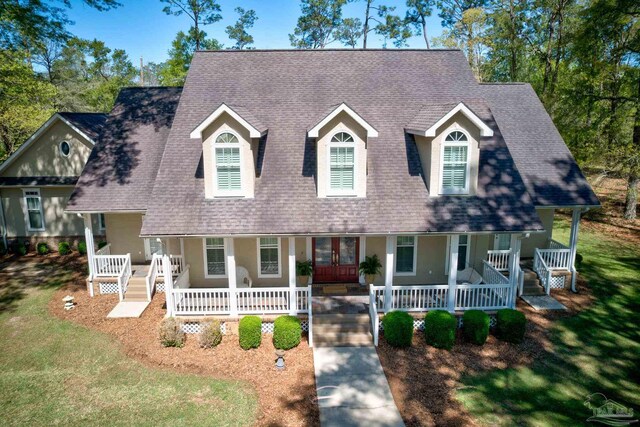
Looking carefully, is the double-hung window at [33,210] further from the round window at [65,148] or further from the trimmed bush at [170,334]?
the trimmed bush at [170,334]

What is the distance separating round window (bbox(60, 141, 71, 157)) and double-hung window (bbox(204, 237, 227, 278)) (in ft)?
37.4

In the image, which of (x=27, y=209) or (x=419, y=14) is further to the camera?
(x=419, y=14)

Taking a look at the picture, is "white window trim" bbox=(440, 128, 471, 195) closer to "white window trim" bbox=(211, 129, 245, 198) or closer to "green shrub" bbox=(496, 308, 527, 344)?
"green shrub" bbox=(496, 308, 527, 344)

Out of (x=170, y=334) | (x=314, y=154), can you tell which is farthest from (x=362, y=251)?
(x=170, y=334)

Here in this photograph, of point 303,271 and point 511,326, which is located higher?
point 303,271

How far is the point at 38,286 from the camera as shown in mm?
16953

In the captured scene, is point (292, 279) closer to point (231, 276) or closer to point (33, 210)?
point (231, 276)

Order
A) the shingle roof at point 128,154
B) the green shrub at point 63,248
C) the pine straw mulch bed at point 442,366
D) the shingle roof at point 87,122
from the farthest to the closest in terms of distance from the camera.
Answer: the green shrub at point 63,248 < the shingle roof at point 87,122 < the shingle roof at point 128,154 < the pine straw mulch bed at point 442,366

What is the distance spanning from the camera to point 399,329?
11.7 meters

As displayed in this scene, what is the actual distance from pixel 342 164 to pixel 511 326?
7092mm

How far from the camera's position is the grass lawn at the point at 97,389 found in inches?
355

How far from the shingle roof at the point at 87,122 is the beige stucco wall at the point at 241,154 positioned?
1041cm

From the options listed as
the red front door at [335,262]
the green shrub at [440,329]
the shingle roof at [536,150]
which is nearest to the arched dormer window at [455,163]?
the red front door at [335,262]

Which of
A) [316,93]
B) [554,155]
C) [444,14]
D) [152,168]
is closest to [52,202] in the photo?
[152,168]
